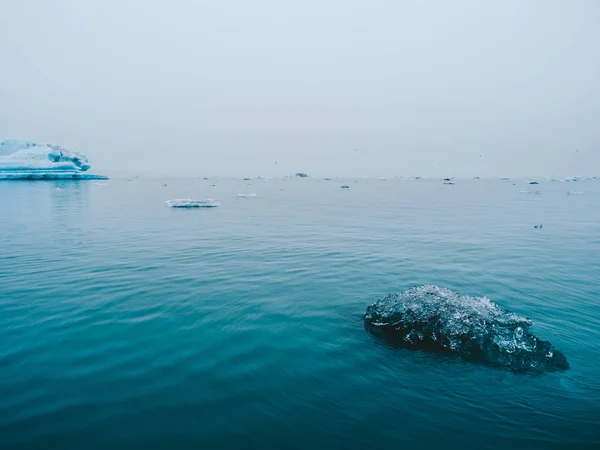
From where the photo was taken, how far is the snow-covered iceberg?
8856cm

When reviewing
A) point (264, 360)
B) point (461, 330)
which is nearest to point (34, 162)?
point (264, 360)

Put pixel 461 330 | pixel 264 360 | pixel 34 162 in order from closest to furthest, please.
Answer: pixel 264 360
pixel 461 330
pixel 34 162

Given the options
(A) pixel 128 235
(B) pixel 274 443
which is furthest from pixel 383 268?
(A) pixel 128 235

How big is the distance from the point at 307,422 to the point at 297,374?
119cm

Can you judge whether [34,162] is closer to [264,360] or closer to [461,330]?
[264,360]

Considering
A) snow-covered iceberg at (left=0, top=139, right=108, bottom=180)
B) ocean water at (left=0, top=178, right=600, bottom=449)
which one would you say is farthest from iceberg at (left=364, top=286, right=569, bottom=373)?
snow-covered iceberg at (left=0, top=139, right=108, bottom=180)

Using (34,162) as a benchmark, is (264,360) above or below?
below

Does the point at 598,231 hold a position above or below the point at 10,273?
above

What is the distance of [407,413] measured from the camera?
5.05 metres

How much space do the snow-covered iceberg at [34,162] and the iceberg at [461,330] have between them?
4500 inches

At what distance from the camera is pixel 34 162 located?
90.7 meters

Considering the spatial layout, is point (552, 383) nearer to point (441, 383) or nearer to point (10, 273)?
point (441, 383)

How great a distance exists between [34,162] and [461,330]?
116 metres

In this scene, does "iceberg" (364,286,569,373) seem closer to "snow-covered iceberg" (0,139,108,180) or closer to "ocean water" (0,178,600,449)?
"ocean water" (0,178,600,449)
